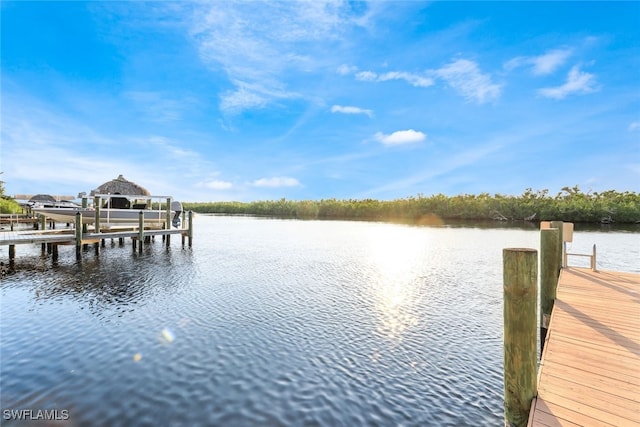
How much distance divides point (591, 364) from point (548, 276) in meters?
A: 3.61

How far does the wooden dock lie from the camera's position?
296cm

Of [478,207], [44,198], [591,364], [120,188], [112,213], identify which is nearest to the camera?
[591,364]

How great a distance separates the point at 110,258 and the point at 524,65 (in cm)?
2919

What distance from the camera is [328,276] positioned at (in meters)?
12.4

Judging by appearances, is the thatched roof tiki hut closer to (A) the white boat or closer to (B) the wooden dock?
(A) the white boat

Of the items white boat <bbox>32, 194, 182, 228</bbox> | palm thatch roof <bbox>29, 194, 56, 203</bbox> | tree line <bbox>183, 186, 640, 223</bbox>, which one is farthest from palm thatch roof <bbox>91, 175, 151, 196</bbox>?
tree line <bbox>183, 186, 640, 223</bbox>

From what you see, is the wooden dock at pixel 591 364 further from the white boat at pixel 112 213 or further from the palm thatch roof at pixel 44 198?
the palm thatch roof at pixel 44 198

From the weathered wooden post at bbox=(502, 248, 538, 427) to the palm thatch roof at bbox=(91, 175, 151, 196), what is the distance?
22949 millimetres

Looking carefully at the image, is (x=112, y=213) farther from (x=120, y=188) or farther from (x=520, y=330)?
(x=520, y=330)

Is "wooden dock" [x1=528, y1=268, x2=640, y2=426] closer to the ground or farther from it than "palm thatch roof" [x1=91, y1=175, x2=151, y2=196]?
closer to the ground

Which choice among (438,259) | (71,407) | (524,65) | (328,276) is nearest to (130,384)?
(71,407)

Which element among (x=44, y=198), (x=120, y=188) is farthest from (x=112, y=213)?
(x=44, y=198)

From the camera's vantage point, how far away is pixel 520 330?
11.0ft

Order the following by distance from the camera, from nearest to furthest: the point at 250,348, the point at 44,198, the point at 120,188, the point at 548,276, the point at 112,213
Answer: the point at 250,348
the point at 548,276
the point at 112,213
the point at 120,188
the point at 44,198
